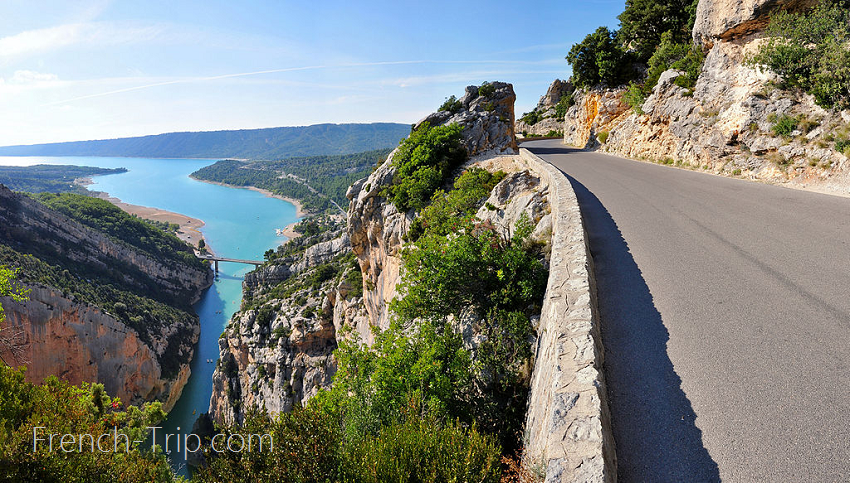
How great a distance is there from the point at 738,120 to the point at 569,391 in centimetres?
1675

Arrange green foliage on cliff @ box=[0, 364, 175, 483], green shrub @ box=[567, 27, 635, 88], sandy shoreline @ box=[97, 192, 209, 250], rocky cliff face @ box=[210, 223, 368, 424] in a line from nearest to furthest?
1. green foliage on cliff @ box=[0, 364, 175, 483]
2. rocky cliff face @ box=[210, 223, 368, 424]
3. green shrub @ box=[567, 27, 635, 88]
4. sandy shoreline @ box=[97, 192, 209, 250]

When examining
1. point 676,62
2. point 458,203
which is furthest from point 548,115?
point 458,203

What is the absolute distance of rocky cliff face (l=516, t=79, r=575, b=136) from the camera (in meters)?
55.2

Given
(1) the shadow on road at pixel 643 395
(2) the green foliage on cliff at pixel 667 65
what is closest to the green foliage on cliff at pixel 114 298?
(1) the shadow on road at pixel 643 395

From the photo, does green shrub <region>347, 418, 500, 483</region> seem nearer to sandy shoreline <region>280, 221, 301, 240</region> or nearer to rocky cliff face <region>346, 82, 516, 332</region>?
rocky cliff face <region>346, 82, 516, 332</region>

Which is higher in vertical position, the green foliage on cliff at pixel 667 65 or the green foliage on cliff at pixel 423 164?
the green foliage on cliff at pixel 667 65

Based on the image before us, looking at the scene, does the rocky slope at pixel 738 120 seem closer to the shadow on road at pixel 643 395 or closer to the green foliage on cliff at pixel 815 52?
the green foliage on cliff at pixel 815 52

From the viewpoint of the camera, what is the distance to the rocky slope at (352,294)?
49.4ft

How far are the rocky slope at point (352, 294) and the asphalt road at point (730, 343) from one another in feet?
9.50

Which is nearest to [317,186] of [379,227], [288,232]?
[288,232]

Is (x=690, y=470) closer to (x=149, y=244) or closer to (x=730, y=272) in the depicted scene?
(x=730, y=272)

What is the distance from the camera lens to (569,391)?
3600 millimetres

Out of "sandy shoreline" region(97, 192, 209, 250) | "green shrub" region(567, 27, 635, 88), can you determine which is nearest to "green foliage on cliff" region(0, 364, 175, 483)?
"green shrub" region(567, 27, 635, 88)

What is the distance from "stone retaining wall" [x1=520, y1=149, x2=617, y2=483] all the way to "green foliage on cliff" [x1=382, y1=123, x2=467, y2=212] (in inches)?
438
